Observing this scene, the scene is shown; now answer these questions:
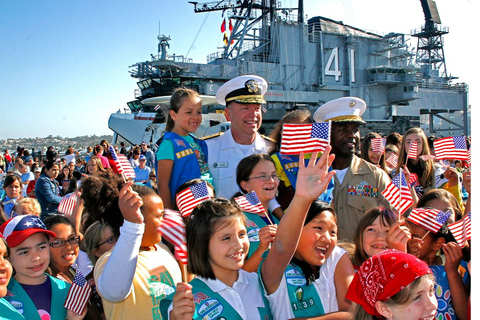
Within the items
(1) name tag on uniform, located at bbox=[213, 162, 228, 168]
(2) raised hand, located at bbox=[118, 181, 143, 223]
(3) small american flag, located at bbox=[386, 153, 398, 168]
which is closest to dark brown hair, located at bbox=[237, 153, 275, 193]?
(1) name tag on uniform, located at bbox=[213, 162, 228, 168]

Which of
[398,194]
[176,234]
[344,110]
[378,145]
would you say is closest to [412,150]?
[378,145]

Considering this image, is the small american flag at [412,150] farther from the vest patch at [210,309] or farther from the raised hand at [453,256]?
the vest patch at [210,309]

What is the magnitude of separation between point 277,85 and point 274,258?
1114 inches

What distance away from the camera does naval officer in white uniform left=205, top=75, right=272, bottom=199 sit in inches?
163

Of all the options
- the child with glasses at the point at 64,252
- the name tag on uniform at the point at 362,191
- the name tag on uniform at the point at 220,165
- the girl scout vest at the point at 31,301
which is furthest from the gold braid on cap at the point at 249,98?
the girl scout vest at the point at 31,301

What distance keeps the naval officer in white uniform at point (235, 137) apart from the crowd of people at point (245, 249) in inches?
0.6

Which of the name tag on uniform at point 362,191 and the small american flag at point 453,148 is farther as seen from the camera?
the name tag on uniform at point 362,191

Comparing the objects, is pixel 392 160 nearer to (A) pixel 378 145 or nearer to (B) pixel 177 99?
(A) pixel 378 145

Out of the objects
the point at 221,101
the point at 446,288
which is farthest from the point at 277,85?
the point at 446,288

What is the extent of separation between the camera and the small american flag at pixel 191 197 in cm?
279

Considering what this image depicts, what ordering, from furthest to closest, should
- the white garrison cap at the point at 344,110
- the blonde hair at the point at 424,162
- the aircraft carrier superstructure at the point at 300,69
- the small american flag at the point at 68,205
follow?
the aircraft carrier superstructure at the point at 300,69 → the blonde hair at the point at 424,162 → the small american flag at the point at 68,205 → the white garrison cap at the point at 344,110

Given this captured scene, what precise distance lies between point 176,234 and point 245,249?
435mm

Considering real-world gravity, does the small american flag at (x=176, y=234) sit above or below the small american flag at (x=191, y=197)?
below

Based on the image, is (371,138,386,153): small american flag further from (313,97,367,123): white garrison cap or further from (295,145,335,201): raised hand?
(295,145,335,201): raised hand
